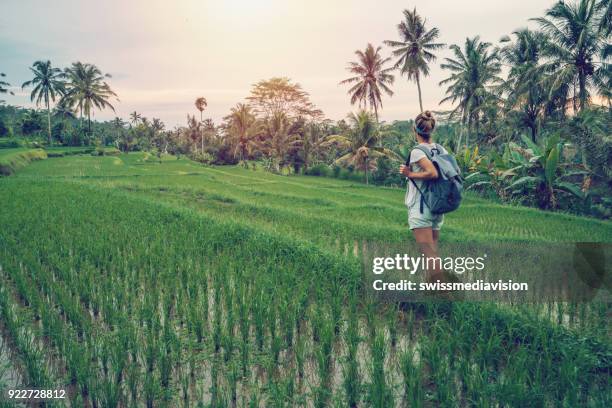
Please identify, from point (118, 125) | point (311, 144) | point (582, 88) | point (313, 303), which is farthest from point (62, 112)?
point (313, 303)

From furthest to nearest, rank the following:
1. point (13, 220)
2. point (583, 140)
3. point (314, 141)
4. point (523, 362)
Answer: point (314, 141), point (583, 140), point (13, 220), point (523, 362)

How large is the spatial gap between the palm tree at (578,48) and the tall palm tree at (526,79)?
608mm

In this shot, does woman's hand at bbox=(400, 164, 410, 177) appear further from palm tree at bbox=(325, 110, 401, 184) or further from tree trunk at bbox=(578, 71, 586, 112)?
palm tree at bbox=(325, 110, 401, 184)

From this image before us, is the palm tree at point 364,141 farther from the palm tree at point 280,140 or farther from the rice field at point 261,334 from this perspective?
the rice field at point 261,334

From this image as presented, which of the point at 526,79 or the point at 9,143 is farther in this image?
the point at 9,143

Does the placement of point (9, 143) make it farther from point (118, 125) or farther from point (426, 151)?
point (426, 151)

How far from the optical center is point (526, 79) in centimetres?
1853

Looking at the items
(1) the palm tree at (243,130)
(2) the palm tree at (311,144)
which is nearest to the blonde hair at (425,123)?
(2) the palm tree at (311,144)

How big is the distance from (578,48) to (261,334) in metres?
17.2

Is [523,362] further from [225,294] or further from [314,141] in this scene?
[314,141]

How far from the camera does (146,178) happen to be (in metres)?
16.5

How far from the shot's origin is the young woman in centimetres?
306

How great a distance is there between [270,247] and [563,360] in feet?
11.6

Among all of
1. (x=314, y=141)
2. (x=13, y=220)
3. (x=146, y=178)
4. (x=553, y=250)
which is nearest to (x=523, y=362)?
(x=553, y=250)
